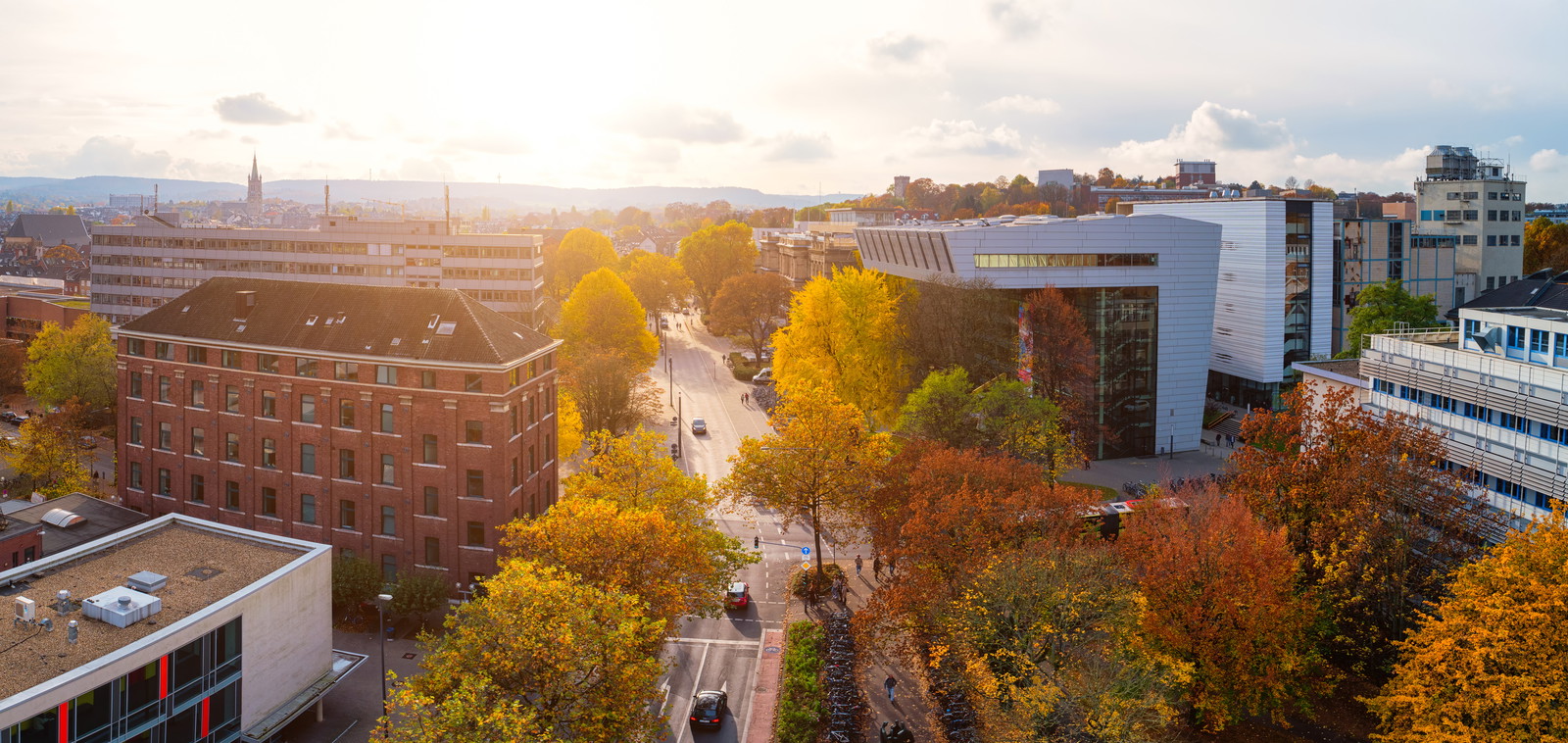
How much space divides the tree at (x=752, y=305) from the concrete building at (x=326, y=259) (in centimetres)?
2483

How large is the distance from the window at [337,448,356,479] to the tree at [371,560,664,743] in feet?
80.2

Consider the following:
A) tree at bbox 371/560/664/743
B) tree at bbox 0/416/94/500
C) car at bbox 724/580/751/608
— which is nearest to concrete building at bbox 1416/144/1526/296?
car at bbox 724/580/751/608

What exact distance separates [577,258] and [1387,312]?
112 m

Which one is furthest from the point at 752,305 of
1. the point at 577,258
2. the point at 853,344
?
the point at 853,344

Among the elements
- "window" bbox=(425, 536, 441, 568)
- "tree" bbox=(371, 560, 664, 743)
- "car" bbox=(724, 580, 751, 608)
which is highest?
"tree" bbox=(371, 560, 664, 743)

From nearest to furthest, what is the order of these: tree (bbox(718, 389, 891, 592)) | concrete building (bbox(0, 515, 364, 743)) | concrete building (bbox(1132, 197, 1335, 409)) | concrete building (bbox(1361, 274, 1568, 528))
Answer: concrete building (bbox(0, 515, 364, 743))
concrete building (bbox(1361, 274, 1568, 528))
tree (bbox(718, 389, 891, 592))
concrete building (bbox(1132, 197, 1335, 409))

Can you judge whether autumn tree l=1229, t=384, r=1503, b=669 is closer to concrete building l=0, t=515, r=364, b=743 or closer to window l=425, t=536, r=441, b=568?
window l=425, t=536, r=441, b=568

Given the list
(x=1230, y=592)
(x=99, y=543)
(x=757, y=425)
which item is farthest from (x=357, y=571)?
(x=757, y=425)

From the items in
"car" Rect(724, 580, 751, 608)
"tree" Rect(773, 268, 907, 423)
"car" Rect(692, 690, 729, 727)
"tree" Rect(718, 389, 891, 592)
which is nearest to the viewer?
"car" Rect(692, 690, 729, 727)

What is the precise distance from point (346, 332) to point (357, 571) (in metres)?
13.4

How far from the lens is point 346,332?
5353 cm

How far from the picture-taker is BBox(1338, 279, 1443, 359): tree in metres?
84.4

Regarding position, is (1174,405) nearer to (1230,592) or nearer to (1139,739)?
(1230,592)

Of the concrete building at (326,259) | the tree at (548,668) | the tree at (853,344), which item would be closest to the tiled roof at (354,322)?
the tree at (548,668)
